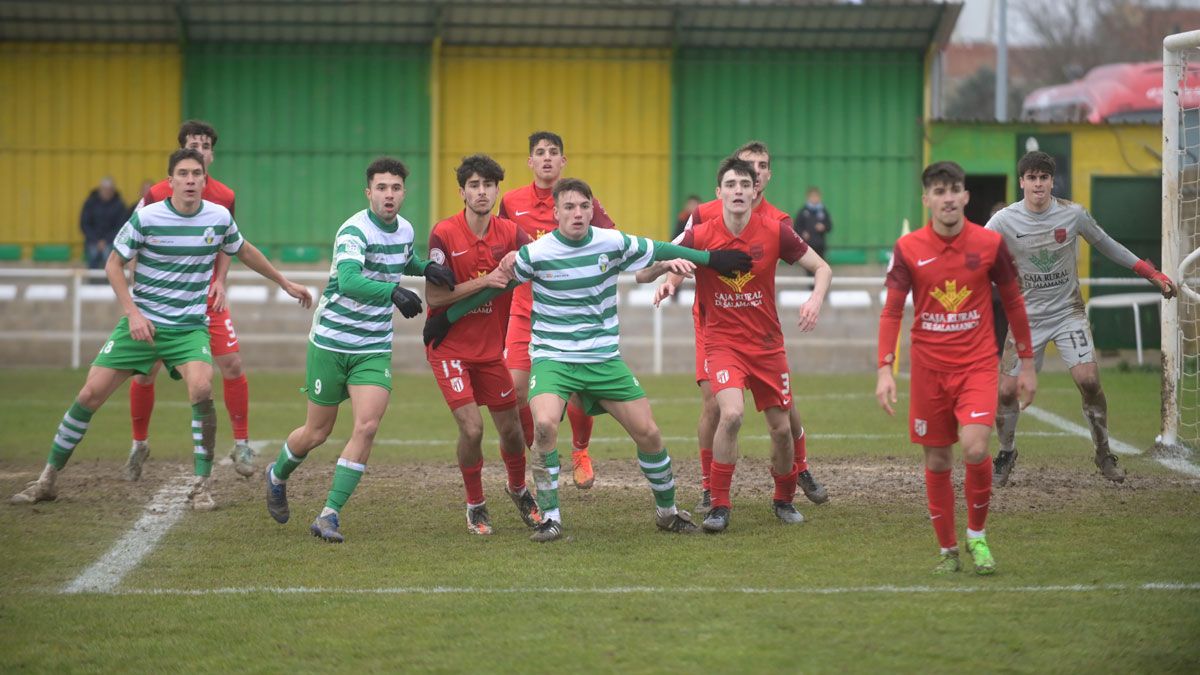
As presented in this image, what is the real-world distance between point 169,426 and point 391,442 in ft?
8.25

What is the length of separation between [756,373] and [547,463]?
131 centimetres

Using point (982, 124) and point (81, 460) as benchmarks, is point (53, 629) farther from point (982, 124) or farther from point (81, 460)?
point (982, 124)

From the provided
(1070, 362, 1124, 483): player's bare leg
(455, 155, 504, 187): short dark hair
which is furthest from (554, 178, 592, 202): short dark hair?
(1070, 362, 1124, 483): player's bare leg

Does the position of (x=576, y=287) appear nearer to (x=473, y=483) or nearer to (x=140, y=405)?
(x=473, y=483)

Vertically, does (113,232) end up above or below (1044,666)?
above

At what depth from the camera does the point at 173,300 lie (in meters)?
9.24

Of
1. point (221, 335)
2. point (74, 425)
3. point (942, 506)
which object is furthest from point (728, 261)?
point (74, 425)

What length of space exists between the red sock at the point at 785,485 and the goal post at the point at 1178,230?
4112mm

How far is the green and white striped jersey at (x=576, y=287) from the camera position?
8.10 meters

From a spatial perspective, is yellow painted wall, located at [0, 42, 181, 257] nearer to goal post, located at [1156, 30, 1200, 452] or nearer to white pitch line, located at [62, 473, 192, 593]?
white pitch line, located at [62, 473, 192, 593]

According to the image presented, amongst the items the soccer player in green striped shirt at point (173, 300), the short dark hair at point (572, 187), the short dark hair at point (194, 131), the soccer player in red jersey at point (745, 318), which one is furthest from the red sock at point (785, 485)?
the short dark hair at point (194, 131)

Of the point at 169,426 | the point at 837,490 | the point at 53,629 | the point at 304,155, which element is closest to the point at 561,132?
the point at 304,155

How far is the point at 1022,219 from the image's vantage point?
989cm

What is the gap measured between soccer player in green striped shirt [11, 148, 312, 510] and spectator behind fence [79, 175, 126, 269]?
1463cm
